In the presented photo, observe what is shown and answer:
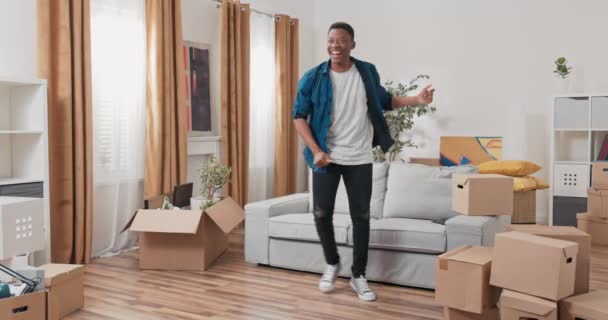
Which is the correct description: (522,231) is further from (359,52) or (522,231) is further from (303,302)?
(359,52)

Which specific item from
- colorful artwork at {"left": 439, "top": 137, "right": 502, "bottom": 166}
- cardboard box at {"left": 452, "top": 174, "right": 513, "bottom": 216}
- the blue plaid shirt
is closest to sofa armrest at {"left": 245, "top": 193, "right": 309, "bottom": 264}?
the blue plaid shirt

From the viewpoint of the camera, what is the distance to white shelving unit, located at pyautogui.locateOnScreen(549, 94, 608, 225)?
5.02m

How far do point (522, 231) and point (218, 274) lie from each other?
6.03 feet

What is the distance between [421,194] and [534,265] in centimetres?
128

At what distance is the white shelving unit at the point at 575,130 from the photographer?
5020 millimetres

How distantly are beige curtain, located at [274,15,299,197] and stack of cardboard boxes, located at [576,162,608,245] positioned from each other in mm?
2773

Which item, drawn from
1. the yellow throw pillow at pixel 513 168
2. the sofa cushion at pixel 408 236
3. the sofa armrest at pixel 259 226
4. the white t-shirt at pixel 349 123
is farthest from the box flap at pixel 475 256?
the yellow throw pillow at pixel 513 168

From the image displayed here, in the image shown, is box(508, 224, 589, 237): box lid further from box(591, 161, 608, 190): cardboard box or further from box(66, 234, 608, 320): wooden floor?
box(591, 161, 608, 190): cardboard box

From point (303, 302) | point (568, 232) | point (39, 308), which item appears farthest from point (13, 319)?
point (568, 232)

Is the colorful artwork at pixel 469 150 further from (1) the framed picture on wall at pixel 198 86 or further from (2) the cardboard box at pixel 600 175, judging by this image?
(1) the framed picture on wall at pixel 198 86

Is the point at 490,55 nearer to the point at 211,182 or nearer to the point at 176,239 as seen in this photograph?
the point at 211,182

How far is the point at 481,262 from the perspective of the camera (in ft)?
8.22

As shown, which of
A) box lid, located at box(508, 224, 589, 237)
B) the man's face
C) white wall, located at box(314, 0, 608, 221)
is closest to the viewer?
box lid, located at box(508, 224, 589, 237)

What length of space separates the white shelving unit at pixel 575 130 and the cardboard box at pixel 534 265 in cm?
299
